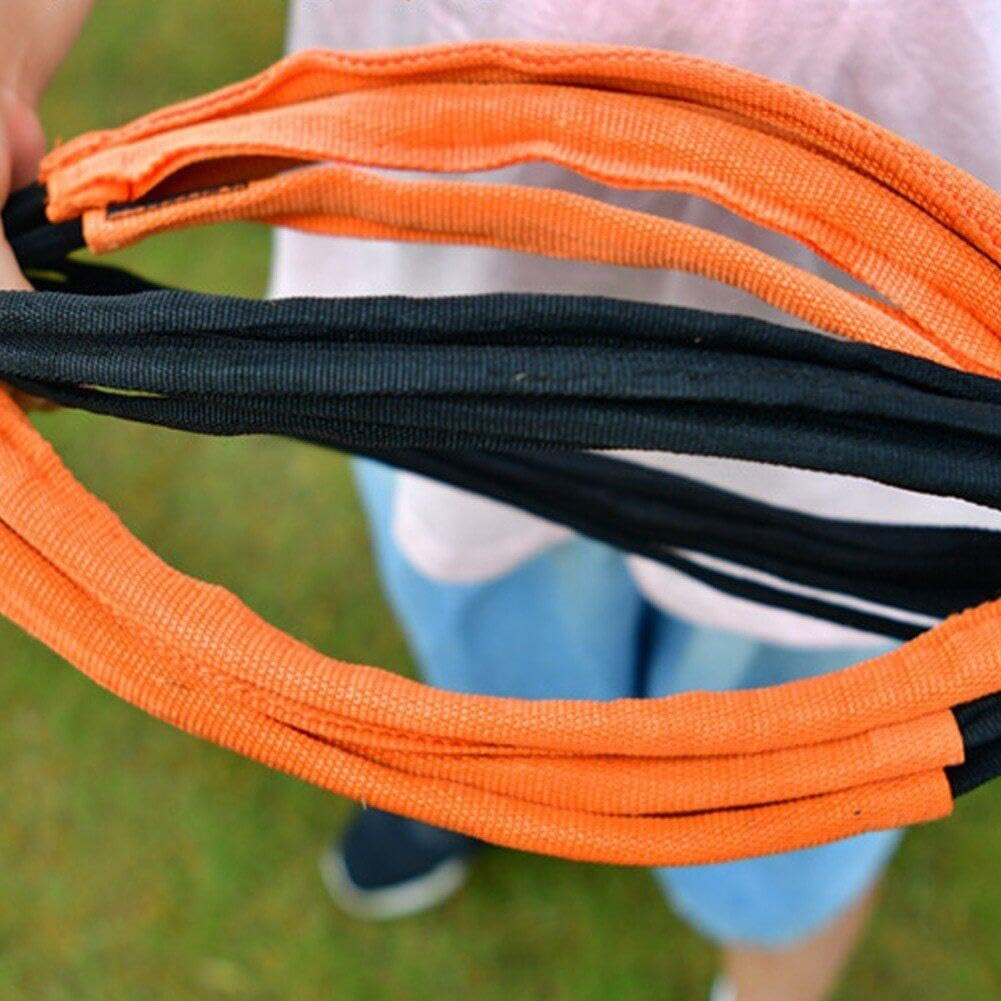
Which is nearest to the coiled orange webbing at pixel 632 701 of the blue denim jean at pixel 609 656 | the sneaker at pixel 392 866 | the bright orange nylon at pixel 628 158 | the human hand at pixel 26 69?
the bright orange nylon at pixel 628 158

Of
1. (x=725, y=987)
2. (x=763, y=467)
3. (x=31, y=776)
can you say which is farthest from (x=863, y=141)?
(x=31, y=776)

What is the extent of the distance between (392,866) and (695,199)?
3.08 ft

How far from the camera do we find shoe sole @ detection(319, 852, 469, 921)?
130cm

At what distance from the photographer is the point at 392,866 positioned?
1.28 meters

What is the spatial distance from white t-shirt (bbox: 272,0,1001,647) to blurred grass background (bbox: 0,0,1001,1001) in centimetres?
64

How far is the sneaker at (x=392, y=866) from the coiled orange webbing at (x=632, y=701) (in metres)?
0.86

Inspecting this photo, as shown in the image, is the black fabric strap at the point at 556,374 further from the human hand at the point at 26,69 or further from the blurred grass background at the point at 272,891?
the blurred grass background at the point at 272,891

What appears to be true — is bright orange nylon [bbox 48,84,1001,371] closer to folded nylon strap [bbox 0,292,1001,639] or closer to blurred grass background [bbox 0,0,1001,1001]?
folded nylon strap [bbox 0,292,1001,639]

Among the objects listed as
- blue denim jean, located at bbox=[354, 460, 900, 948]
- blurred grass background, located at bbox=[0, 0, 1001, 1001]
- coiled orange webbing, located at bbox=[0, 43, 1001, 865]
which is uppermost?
coiled orange webbing, located at bbox=[0, 43, 1001, 865]

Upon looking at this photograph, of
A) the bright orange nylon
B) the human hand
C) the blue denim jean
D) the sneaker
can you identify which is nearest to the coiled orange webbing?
the bright orange nylon

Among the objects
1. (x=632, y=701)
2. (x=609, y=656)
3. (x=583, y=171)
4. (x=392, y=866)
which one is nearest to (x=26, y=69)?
(x=583, y=171)

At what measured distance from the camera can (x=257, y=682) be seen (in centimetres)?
44

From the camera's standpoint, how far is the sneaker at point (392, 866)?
1.28 meters

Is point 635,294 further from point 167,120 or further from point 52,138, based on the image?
point 52,138
